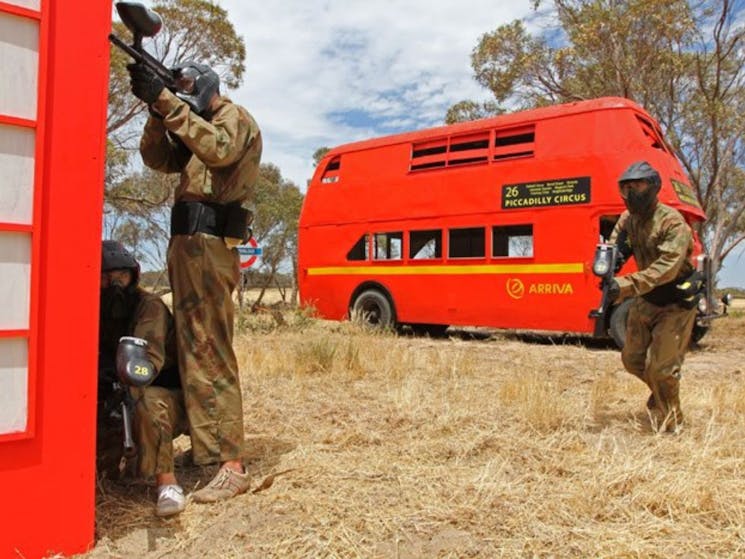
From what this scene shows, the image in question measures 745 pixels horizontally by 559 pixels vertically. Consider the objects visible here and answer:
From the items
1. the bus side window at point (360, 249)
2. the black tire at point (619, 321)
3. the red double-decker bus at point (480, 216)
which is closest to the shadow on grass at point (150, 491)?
the red double-decker bus at point (480, 216)

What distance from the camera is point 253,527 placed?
2.49m

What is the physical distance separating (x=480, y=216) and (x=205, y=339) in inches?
287

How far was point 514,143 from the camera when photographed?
9516 millimetres

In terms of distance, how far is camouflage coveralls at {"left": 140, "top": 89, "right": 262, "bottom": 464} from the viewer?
2807mm

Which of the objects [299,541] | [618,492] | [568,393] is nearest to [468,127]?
[568,393]

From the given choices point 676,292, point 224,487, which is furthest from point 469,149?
point 224,487

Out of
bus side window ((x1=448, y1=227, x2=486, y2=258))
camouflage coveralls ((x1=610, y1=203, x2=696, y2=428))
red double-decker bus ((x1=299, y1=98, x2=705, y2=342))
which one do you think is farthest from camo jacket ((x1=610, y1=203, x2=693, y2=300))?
bus side window ((x1=448, y1=227, x2=486, y2=258))

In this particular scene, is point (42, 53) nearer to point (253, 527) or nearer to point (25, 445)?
point (25, 445)

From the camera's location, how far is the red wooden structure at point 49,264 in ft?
6.85

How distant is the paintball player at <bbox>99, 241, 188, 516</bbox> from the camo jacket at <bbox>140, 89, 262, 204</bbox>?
1.50 ft

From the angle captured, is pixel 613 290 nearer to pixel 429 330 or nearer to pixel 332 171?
pixel 429 330

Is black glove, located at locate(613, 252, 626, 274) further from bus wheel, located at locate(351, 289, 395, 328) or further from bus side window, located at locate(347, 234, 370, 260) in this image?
bus side window, located at locate(347, 234, 370, 260)

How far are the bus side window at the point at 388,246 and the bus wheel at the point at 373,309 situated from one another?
63cm

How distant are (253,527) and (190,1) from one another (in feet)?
49.6
